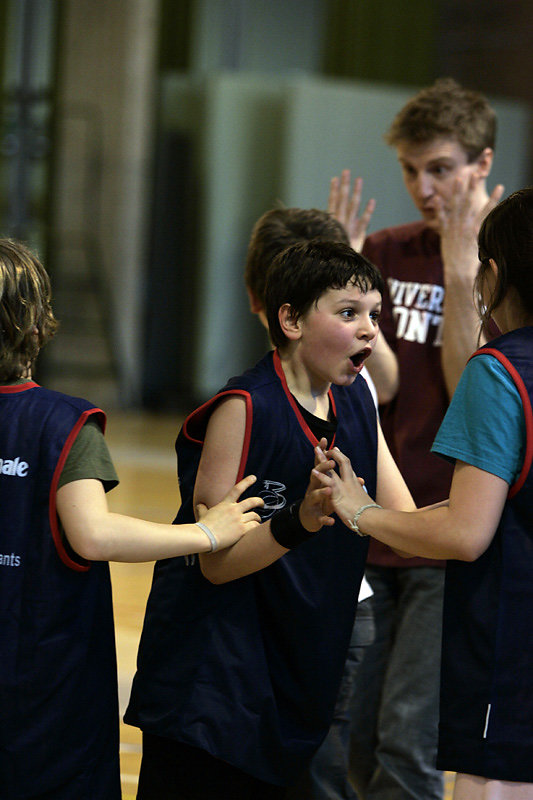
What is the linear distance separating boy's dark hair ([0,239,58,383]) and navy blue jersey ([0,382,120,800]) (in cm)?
7

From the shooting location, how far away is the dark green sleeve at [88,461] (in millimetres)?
1823

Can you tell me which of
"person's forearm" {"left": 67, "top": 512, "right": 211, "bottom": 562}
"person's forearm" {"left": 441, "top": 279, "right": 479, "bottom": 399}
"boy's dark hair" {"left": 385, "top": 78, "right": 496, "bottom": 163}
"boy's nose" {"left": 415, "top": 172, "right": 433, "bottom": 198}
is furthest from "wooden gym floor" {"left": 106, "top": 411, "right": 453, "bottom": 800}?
"boy's dark hair" {"left": 385, "top": 78, "right": 496, "bottom": 163}

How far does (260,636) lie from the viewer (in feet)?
6.62

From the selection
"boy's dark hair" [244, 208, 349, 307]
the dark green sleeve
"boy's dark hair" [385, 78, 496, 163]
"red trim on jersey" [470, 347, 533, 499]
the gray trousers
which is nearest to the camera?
"red trim on jersey" [470, 347, 533, 499]

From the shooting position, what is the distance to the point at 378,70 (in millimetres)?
11305

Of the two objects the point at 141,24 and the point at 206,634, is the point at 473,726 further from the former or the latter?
A: the point at 141,24

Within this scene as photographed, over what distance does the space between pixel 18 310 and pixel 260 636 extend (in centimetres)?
73

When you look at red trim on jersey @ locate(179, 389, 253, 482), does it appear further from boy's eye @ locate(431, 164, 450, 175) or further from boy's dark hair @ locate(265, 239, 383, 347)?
boy's eye @ locate(431, 164, 450, 175)

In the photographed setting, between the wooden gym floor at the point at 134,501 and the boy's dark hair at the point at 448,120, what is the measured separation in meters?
1.90

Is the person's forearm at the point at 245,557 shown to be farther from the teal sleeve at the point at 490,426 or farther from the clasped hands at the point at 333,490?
the teal sleeve at the point at 490,426

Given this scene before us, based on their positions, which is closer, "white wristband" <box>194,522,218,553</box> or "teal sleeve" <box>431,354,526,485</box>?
"teal sleeve" <box>431,354,526,485</box>

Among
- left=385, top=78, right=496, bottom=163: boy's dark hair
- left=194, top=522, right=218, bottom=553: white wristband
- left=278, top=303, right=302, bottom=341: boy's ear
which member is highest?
left=385, top=78, right=496, bottom=163: boy's dark hair

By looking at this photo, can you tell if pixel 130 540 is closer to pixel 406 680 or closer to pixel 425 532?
pixel 425 532

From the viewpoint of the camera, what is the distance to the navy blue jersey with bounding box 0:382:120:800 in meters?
1.84
